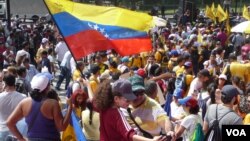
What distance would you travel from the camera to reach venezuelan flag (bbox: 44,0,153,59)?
28.8ft

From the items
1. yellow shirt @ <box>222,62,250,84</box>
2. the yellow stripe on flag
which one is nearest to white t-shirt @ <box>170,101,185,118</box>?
the yellow stripe on flag

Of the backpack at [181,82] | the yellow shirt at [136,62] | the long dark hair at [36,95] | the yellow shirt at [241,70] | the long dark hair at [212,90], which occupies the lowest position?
the yellow shirt at [136,62]

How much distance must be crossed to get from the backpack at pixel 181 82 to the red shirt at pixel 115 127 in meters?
5.38

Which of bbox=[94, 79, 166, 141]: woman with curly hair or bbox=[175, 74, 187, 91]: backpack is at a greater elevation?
bbox=[94, 79, 166, 141]: woman with curly hair

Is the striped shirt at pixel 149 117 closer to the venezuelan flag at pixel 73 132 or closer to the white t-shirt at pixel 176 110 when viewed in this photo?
the venezuelan flag at pixel 73 132

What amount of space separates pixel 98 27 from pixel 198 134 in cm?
293

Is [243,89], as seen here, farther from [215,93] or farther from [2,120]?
[2,120]

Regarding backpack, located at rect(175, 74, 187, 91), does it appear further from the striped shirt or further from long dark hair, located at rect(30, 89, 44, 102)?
long dark hair, located at rect(30, 89, 44, 102)

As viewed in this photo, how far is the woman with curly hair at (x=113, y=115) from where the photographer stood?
207 inches

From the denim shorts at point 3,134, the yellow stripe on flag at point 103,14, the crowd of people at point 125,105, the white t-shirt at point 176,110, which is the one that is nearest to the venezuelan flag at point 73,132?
the crowd of people at point 125,105

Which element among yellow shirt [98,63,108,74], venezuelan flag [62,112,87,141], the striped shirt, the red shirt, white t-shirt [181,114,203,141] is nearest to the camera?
the red shirt

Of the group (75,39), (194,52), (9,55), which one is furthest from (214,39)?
(75,39)

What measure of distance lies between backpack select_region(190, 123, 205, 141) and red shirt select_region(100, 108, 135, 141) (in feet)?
7.14

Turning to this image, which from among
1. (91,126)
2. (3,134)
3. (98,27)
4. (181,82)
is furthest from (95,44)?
(181,82)
